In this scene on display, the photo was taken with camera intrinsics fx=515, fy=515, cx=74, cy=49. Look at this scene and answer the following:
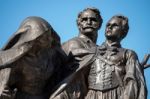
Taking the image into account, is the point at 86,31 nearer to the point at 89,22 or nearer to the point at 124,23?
the point at 89,22

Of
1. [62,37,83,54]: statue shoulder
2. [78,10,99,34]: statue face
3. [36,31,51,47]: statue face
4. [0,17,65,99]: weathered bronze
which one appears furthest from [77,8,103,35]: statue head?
[36,31,51,47]: statue face

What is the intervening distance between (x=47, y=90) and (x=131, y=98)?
5.45 ft

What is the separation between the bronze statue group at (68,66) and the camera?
9.56m

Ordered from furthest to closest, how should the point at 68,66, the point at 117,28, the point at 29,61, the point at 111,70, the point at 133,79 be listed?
the point at 117,28, the point at 68,66, the point at 111,70, the point at 133,79, the point at 29,61

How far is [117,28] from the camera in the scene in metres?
10.5

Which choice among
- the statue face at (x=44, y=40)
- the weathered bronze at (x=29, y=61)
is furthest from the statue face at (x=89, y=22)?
the statue face at (x=44, y=40)

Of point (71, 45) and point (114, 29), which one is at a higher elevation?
point (114, 29)

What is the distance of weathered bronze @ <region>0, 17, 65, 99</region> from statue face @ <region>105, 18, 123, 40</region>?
1171 mm

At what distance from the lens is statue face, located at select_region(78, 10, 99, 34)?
1066 cm

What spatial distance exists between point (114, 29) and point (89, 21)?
559 millimetres

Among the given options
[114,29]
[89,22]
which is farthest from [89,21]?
[114,29]

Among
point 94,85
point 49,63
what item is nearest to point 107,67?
point 94,85

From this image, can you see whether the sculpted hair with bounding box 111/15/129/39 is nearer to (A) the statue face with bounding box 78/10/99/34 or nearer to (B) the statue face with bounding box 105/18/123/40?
(B) the statue face with bounding box 105/18/123/40

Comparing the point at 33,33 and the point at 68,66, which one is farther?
the point at 68,66
